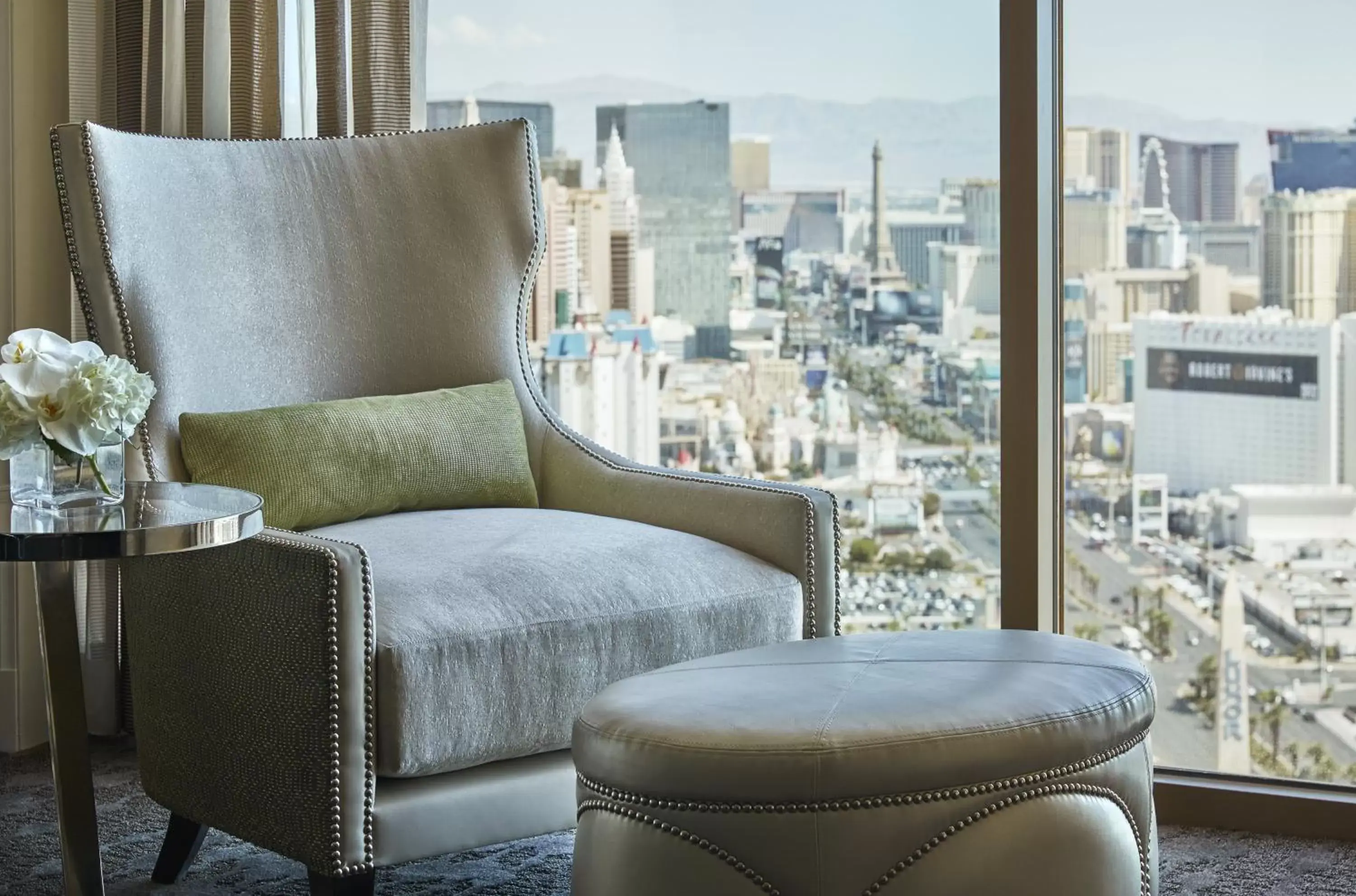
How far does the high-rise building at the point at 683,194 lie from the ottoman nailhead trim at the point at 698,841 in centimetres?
200

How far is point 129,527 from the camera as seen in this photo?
1.60 metres

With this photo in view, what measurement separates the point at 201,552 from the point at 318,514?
0.30 metres

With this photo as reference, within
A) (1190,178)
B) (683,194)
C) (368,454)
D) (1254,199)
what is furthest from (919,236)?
(368,454)

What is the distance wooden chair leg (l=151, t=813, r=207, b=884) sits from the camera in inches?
83.9

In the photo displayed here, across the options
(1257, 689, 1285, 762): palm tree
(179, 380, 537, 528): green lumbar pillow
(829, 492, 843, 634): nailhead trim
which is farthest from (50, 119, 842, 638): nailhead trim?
(1257, 689, 1285, 762): palm tree

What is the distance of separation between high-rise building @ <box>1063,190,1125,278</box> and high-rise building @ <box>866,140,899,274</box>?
0.60 meters

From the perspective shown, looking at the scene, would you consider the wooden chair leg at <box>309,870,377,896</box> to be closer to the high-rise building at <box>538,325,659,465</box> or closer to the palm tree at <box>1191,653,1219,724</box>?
the palm tree at <box>1191,653,1219,724</box>

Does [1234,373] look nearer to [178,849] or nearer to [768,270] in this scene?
[768,270]

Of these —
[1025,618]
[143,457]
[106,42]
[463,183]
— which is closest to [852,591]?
[1025,618]

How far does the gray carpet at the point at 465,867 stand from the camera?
6.97 ft

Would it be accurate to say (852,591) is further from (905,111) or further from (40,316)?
(40,316)

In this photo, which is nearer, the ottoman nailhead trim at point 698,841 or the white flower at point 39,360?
the ottoman nailhead trim at point 698,841

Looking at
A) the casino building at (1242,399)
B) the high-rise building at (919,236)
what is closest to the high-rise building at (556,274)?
the high-rise building at (919,236)

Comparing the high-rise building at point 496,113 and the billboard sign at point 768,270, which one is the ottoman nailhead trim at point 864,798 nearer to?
the billboard sign at point 768,270
